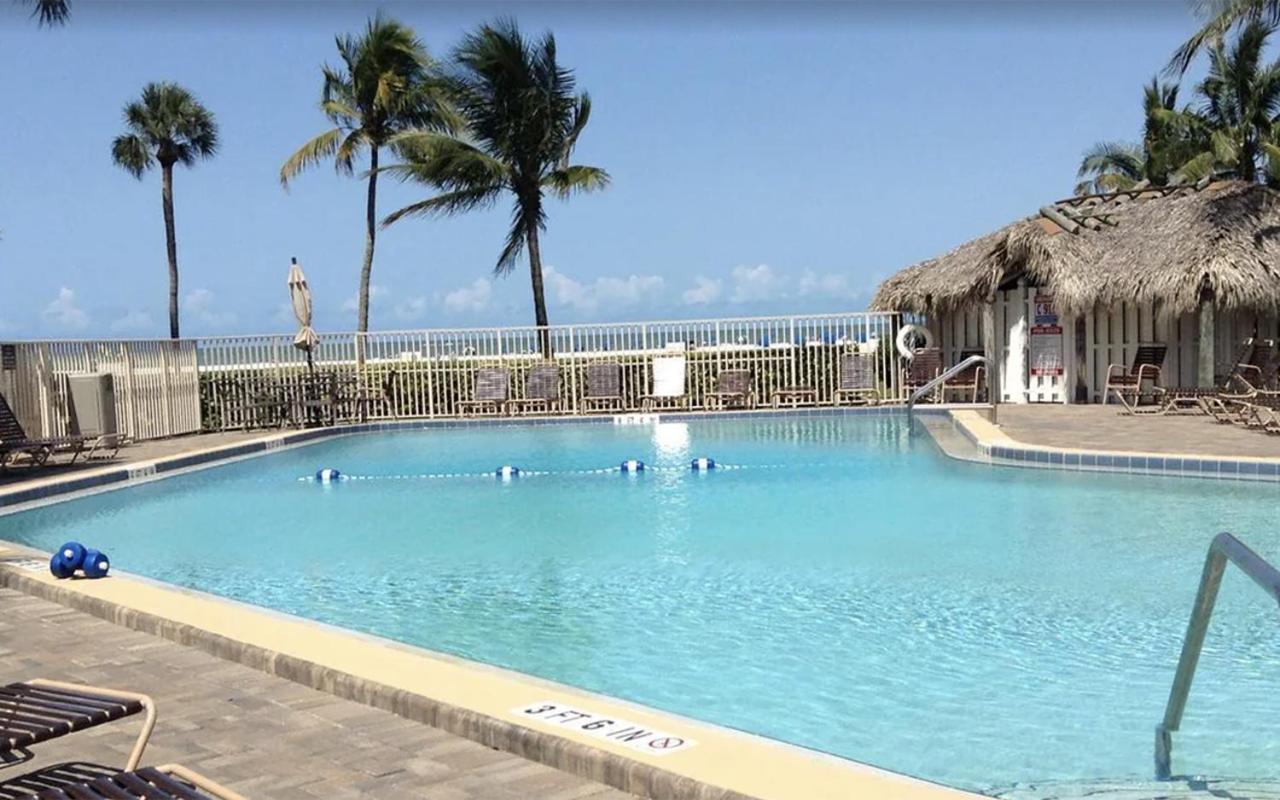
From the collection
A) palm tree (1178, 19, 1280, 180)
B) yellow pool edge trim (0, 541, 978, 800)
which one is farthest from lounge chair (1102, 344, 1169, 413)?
yellow pool edge trim (0, 541, 978, 800)

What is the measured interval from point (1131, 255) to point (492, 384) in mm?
10374

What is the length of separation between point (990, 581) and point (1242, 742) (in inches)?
116

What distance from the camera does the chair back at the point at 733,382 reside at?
2033 centimetres

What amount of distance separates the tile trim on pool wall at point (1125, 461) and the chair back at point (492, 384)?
31.3 ft

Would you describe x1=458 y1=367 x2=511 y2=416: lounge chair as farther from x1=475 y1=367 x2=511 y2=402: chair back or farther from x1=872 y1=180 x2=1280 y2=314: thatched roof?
x1=872 y1=180 x2=1280 y2=314: thatched roof

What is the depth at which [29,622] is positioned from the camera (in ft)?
20.0

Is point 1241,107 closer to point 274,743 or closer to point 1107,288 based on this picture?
point 1107,288

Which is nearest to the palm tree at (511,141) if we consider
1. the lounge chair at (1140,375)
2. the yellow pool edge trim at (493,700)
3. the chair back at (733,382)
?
the chair back at (733,382)

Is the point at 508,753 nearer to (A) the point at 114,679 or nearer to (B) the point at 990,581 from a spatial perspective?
(A) the point at 114,679

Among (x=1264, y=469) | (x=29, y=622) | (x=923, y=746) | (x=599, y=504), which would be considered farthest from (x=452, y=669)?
(x=1264, y=469)

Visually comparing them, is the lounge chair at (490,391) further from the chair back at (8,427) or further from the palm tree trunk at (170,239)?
the palm tree trunk at (170,239)

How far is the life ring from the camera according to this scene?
2027 centimetres

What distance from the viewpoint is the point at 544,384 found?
2089 centimetres

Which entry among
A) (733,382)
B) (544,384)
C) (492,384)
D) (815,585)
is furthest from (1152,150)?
(815,585)
